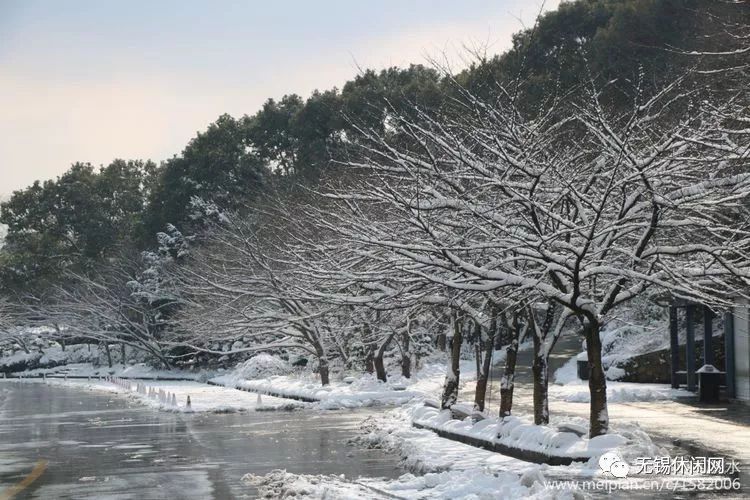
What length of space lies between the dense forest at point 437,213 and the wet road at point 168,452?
10.3ft

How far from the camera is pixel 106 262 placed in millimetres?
84438

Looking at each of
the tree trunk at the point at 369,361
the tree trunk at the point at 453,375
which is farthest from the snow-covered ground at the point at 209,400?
the tree trunk at the point at 453,375

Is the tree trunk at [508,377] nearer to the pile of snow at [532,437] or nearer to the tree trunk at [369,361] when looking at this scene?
the pile of snow at [532,437]

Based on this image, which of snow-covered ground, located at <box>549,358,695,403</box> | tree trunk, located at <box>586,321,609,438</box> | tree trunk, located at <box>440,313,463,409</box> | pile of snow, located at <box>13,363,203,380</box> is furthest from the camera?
pile of snow, located at <box>13,363,203,380</box>

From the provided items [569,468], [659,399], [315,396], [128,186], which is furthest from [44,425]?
[128,186]

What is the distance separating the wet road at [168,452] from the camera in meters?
17.1

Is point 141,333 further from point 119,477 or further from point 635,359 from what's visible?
point 119,477

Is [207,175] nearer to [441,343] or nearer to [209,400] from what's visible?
[441,343]

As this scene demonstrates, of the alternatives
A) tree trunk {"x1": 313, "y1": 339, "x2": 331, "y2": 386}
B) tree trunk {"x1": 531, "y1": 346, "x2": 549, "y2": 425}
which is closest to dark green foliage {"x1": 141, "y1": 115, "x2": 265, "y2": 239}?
tree trunk {"x1": 313, "y1": 339, "x2": 331, "y2": 386}

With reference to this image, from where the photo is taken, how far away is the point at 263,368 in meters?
59.3

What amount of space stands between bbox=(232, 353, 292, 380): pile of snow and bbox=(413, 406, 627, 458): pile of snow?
35.1 meters

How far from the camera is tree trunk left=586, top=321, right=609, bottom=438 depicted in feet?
58.7

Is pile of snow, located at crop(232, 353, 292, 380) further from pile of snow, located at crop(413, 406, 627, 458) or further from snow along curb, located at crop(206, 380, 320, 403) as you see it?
pile of snow, located at crop(413, 406, 627, 458)

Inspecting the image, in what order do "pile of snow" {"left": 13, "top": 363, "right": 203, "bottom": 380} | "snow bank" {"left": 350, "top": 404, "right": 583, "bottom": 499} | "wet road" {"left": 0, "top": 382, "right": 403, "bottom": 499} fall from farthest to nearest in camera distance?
"pile of snow" {"left": 13, "top": 363, "right": 203, "bottom": 380}, "wet road" {"left": 0, "top": 382, "right": 403, "bottom": 499}, "snow bank" {"left": 350, "top": 404, "right": 583, "bottom": 499}
